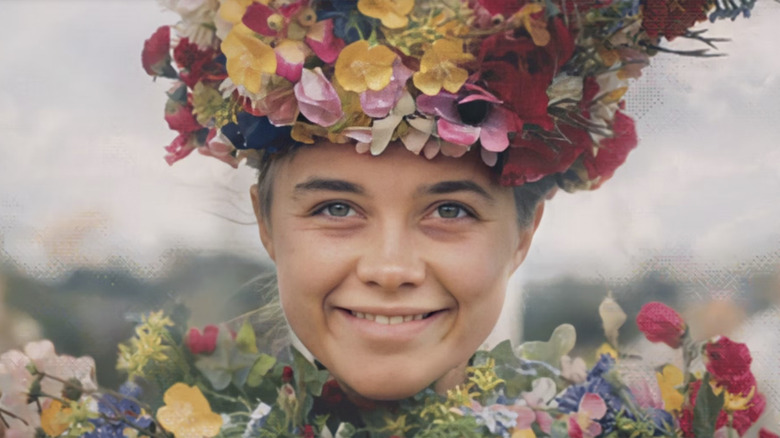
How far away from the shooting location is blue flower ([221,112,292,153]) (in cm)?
154

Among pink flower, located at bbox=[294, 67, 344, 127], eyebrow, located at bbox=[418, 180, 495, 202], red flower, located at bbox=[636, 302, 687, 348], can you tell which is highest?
pink flower, located at bbox=[294, 67, 344, 127]

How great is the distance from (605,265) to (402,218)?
41cm

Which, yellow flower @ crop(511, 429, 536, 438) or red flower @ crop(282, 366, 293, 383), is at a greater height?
red flower @ crop(282, 366, 293, 383)

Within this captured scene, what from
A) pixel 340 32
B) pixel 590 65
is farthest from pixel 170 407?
pixel 590 65

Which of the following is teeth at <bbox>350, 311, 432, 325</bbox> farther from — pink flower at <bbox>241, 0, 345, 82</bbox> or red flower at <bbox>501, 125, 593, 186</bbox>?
pink flower at <bbox>241, 0, 345, 82</bbox>

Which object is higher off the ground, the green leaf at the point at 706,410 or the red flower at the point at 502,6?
the red flower at the point at 502,6

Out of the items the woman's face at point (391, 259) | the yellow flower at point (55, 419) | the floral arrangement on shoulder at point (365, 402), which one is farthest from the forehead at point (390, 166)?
the yellow flower at point (55, 419)

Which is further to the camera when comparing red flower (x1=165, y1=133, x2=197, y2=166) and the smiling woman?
red flower (x1=165, y1=133, x2=197, y2=166)

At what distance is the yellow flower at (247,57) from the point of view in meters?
1.50

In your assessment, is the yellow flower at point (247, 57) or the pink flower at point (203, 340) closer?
the yellow flower at point (247, 57)

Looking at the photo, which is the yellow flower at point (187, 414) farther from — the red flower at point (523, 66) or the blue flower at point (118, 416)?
the red flower at point (523, 66)

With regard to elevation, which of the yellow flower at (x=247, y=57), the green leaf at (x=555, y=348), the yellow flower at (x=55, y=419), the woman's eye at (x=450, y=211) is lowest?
the yellow flower at (x=55, y=419)

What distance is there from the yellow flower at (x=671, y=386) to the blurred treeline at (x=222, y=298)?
9cm

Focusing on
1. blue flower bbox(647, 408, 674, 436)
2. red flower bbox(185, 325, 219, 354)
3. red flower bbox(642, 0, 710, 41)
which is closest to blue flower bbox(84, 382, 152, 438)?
red flower bbox(185, 325, 219, 354)
